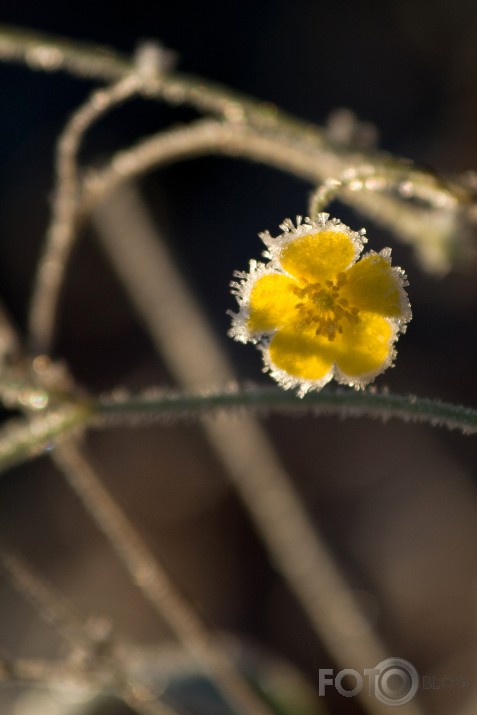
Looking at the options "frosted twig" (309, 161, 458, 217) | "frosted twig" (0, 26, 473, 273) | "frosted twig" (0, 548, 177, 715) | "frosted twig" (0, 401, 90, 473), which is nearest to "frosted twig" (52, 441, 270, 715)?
"frosted twig" (0, 548, 177, 715)

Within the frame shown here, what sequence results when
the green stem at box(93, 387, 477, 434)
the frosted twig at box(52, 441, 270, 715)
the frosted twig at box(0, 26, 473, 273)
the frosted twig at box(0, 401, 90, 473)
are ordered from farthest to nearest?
the frosted twig at box(52, 441, 270, 715), the frosted twig at box(0, 26, 473, 273), the frosted twig at box(0, 401, 90, 473), the green stem at box(93, 387, 477, 434)

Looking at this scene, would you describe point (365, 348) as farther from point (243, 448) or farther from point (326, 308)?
point (243, 448)

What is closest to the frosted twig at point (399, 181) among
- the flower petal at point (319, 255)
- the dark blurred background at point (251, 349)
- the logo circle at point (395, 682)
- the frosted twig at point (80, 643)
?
the flower petal at point (319, 255)

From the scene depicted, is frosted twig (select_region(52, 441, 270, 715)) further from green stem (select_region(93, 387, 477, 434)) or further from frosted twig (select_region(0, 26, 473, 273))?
frosted twig (select_region(0, 26, 473, 273))

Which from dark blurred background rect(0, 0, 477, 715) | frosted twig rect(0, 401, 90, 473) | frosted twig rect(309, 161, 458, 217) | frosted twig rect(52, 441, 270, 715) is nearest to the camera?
frosted twig rect(309, 161, 458, 217)

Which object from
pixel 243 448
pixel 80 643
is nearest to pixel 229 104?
pixel 80 643

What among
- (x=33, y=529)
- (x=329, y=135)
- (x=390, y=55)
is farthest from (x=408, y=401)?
(x=390, y=55)

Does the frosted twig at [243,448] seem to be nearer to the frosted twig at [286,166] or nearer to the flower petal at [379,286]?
the frosted twig at [286,166]
